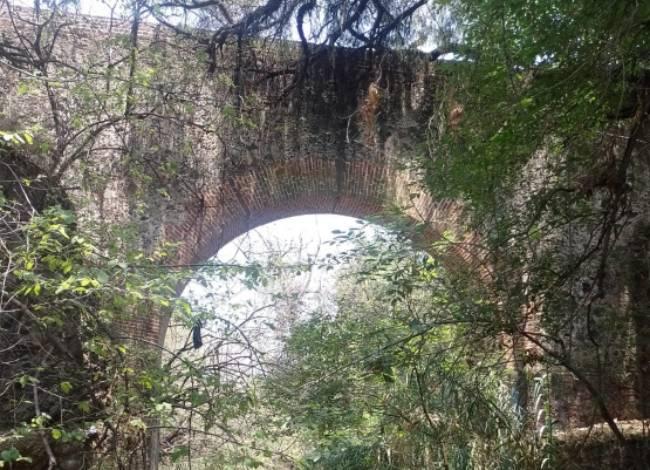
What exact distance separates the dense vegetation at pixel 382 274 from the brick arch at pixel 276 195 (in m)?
0.28

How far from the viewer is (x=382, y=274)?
4289 millimetres

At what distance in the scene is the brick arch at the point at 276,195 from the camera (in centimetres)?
570

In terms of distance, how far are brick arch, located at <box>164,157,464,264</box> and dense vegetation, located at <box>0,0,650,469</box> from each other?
28cm

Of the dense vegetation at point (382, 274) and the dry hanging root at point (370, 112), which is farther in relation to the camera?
the dry hanging root at point (370, 112)

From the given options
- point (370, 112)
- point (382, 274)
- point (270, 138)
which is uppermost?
point (370, 112)

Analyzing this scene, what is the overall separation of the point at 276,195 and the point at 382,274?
1.90 meters

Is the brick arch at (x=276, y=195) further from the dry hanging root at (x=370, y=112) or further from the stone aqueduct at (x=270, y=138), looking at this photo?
the dry hanging root at (x=370, y=112)

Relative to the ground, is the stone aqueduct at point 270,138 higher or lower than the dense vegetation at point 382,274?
higher

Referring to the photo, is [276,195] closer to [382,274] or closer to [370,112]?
[370,112]

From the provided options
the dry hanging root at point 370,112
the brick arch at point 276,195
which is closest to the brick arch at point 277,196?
the brick arch at point 276,195

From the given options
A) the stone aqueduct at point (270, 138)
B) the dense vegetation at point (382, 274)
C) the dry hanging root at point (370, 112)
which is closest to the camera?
the dense vegetation at point (382, 274)

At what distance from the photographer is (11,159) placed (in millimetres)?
5137

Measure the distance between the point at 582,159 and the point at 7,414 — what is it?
12.4 feet

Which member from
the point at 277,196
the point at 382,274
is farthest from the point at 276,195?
the point at 382,274
